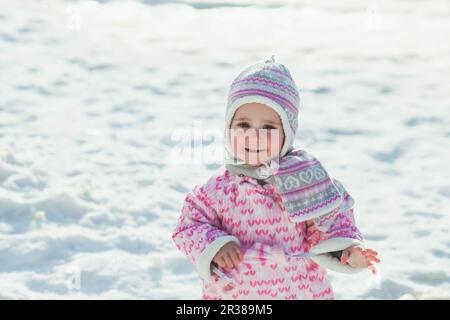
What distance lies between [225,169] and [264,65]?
374mm

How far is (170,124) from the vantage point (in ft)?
20.4

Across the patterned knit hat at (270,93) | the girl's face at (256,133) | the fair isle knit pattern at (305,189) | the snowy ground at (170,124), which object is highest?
the patterned knit hat at (270,93)

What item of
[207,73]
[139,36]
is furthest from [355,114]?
[139,36]

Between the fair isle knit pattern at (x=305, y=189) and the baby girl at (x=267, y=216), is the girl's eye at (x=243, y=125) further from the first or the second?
the fair isle knit pattern at (x=305, y=189)

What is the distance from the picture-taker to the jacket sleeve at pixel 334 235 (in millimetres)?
2719

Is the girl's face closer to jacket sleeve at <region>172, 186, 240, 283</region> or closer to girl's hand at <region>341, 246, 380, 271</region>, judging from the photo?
jacket sleeve at <region>172, 186, 240, 283</region>

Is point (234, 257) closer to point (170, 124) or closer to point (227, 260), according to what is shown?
point (227, 260)

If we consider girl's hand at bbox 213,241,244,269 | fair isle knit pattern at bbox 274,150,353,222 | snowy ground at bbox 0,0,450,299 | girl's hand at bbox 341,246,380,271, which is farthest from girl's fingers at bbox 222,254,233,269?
snowy ground at bbox 0,0,450,299

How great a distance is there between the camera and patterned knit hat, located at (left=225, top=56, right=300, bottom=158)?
2.80 meters

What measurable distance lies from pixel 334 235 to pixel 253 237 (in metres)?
0.26

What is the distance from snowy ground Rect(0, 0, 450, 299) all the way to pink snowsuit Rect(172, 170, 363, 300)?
1.29 meters

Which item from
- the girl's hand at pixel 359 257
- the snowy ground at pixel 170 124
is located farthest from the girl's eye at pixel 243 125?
the snowy ground at pixel 170 124

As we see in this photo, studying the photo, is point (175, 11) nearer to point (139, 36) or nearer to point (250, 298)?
point (139, 36)

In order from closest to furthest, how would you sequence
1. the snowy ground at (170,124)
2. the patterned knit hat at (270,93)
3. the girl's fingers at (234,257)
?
the girl's fingers at (234,257) → the patterned knit hat at (270,93) → the snowy ground at (170,124)
